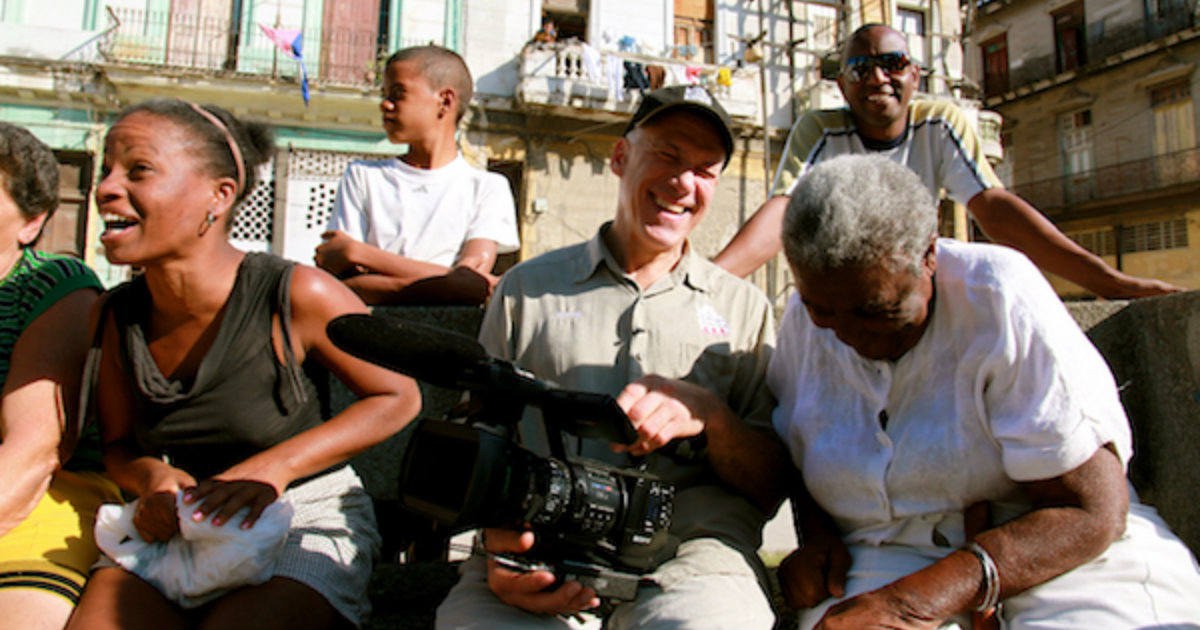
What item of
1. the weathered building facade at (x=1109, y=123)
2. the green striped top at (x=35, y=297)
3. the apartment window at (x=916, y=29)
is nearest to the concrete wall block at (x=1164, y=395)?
the green striped top at (x=35, y=297)

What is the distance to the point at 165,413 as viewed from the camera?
2.16 m

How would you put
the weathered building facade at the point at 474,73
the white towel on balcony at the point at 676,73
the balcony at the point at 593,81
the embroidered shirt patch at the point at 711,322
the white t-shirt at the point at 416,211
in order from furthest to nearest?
the white towel on balcony at the point at 676,73, the balcony at the point at 593,81, the weathered building facade at the point at 474,73, the white t-shirt at the point at 416,211, the embroidered shirt patch at the point at 711,322

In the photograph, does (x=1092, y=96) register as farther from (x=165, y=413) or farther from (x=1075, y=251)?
(x=165, y=413)

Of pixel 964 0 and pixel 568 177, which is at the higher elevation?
pixel 964 0

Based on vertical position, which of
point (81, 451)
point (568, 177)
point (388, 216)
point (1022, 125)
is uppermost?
point (1022, 125)

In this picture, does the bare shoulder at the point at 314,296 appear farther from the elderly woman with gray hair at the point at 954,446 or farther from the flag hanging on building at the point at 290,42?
the flag hanging on building at the point at 290,42

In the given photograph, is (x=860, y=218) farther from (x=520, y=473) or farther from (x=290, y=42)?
(x=290, y=42)

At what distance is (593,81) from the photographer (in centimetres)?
1625

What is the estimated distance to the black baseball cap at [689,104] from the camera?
243 centimetres

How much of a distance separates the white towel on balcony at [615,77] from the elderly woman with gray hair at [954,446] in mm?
15192

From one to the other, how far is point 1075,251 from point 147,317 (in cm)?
323

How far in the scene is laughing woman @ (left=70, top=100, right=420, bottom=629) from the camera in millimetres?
2100

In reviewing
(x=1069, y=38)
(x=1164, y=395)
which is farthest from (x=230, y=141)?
(x=1069, y=38)

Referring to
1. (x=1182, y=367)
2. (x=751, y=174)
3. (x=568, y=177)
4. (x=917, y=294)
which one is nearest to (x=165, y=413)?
(x=917, y=294)
